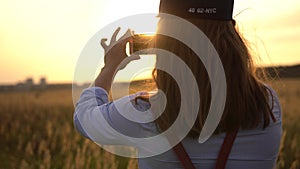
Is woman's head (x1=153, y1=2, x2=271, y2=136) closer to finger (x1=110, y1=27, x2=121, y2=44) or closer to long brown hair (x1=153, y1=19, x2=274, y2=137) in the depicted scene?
long brown hair (x1=153, y1=19, x2=274, y2=137)

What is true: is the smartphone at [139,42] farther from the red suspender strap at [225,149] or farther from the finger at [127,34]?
the red suspender strap at [225,149]

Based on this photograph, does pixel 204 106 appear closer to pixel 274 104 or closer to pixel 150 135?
pixel 150 135

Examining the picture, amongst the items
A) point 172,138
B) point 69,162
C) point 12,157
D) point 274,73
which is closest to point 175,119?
point 172,138

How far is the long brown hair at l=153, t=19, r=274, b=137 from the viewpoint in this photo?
6.62ft

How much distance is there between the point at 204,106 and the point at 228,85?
0.12m

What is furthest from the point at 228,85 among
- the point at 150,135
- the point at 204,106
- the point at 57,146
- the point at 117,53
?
the point at 57,146

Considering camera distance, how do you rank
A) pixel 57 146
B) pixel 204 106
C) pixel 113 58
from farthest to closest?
pixel 57 146, pixel 113 58, pixel 204 106

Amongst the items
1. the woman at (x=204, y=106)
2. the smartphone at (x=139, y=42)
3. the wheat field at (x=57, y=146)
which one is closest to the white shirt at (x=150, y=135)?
the woman at (x=204, y=106)

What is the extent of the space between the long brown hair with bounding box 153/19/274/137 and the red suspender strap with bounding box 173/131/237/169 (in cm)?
4

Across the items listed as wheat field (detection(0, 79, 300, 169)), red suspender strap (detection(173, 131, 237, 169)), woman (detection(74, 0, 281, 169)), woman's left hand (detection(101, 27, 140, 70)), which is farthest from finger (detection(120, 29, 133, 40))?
wheat field (detection(0, 79, 300, 169))

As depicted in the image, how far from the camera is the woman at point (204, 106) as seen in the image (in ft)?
6.64

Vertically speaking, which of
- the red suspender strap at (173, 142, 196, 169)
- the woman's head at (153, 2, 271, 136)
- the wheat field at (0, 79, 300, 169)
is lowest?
the wheat field at (0, 79, 300, 169)

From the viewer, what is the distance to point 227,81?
6.73ft

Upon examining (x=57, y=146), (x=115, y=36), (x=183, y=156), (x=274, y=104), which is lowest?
(x=57, y=146)
